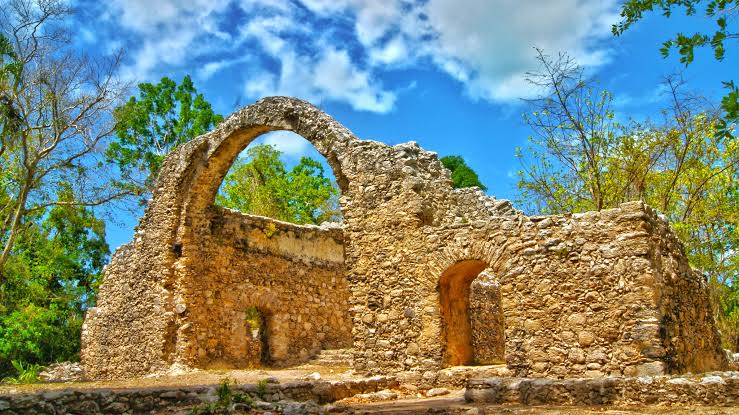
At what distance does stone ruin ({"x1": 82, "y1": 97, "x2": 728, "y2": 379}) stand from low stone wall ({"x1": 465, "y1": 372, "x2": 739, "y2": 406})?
68.6 inches

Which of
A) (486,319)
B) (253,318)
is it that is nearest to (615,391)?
(486,319)

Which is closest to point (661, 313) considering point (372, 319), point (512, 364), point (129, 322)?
point (512, 364)

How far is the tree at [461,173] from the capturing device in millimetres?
31562

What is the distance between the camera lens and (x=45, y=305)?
2569cm

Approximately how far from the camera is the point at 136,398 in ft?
22.1

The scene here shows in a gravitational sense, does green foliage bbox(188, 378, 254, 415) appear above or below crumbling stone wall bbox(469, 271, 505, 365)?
below

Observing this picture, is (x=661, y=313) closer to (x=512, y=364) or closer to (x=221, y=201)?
(x=512, y=364)

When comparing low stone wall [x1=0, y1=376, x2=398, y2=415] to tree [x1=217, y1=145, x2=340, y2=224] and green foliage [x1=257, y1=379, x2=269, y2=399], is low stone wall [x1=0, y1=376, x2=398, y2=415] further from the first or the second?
tree [x1=217, y1=145, x2=340, y2=224]

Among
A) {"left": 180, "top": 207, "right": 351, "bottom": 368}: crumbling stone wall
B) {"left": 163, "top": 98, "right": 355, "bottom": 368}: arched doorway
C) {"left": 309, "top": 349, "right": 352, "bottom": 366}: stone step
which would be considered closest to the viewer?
{"left": 163, "top": 98, "right": 355, "bottom": 368}: arched doorway

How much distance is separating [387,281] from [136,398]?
4896 mm

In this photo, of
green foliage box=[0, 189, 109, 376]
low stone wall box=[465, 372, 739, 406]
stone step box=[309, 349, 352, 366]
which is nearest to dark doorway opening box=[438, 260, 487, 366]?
low stone wall box=[465, 372, 739, 406]

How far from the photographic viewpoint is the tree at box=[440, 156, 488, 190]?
31.6 m

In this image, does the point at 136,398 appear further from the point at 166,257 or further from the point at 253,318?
the point at 253,318

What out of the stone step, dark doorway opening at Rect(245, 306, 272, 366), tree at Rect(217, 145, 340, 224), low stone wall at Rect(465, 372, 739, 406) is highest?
tree at Rect(217, 145, 340, 224)
